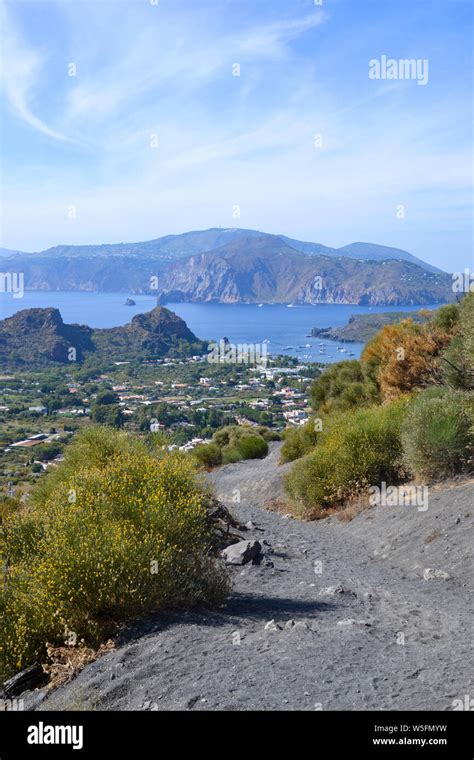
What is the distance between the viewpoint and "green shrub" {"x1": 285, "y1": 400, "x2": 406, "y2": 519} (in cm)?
1460

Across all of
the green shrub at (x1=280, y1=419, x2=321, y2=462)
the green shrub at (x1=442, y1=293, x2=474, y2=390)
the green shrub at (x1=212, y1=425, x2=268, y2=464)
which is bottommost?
the green shrub at (x1=212, y1=425, x2=268, y2=464)

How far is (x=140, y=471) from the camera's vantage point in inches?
326

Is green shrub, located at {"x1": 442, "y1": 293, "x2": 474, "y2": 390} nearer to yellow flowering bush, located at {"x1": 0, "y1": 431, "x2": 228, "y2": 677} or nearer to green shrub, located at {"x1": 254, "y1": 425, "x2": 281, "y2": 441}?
yellow flowering bush, located at {"x1": 0, "y1": 431, "x2": 228, "y2": 677}

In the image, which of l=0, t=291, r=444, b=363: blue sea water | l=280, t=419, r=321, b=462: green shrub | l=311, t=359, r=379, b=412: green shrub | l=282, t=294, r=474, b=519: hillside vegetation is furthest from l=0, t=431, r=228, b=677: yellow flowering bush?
l=0, t=291, r=444, b=363: blue sea water

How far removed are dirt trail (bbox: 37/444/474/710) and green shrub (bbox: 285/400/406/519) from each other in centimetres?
357

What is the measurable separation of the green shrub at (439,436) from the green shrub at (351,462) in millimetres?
916

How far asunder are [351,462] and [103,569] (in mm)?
9256

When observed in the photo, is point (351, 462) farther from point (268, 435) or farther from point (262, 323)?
point (262, 323)

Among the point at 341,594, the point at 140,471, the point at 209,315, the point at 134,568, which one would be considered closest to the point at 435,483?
the point at 341,594

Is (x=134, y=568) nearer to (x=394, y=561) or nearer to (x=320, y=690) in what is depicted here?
(x=320, y=690)

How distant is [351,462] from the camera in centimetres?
1462

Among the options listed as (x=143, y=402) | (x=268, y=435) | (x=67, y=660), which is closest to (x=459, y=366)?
(x=67, y=660)
